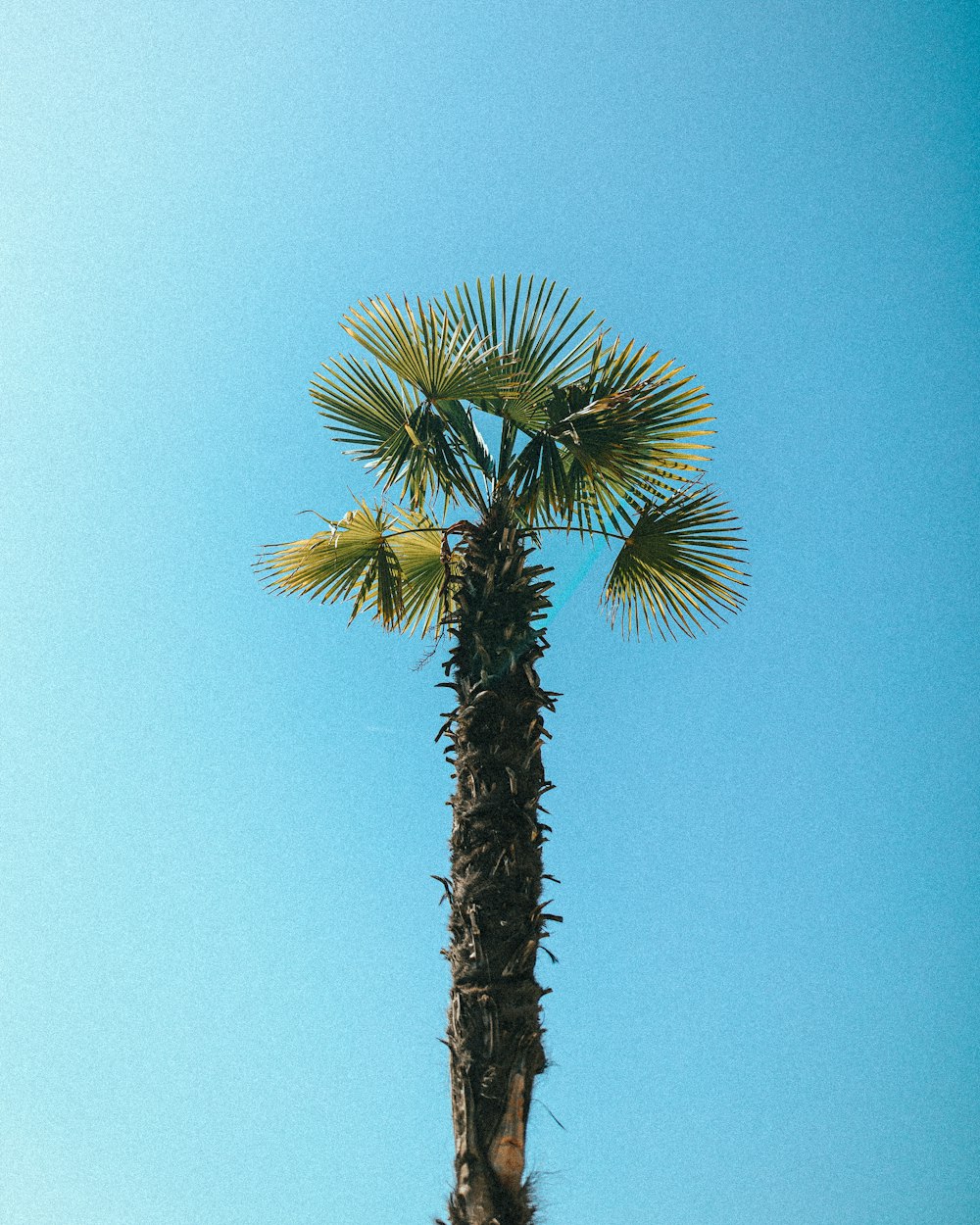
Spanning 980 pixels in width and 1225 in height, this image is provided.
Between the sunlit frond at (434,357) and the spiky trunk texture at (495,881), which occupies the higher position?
the sunlit frond at (434,357)

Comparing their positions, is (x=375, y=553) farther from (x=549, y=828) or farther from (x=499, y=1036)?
(x=499, y=1036)

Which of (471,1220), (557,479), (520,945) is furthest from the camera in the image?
(557,479)

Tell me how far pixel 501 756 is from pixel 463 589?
1.21 metres

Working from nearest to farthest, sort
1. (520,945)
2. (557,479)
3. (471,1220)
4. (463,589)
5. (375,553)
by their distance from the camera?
(471,1220) → (520,945) → (463,589) → (557,479) → (375,553)

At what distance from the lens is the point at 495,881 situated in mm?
6059

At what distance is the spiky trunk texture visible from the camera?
5.66m

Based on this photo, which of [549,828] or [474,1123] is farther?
[549,828]

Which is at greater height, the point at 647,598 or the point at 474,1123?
the point at 647,598

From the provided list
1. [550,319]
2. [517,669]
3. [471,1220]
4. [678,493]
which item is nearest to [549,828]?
[517,669]

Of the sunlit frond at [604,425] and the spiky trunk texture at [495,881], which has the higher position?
the sunlit frond at [604,425]

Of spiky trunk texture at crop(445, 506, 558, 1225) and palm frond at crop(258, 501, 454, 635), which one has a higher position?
palm frond at crop(258, 501, 454, 635)

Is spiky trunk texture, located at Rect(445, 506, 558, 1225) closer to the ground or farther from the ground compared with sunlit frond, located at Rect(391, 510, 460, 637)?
closer to the ground

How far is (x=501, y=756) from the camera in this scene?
6.36m

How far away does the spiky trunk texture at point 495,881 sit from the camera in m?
5.66
